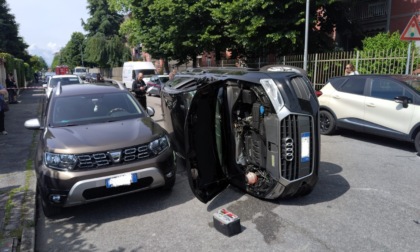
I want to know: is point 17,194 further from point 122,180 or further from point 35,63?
point 35,63

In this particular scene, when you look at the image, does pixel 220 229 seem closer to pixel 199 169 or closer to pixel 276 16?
pixel 199 169

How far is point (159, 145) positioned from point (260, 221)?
1663 millimetres

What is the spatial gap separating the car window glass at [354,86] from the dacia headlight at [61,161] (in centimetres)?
665

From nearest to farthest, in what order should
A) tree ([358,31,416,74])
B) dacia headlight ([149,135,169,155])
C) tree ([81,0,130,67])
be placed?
dacia headlight ([149,135,169,155]) < tree ([358,31,416,74]) < tree ([81,0,130,67])

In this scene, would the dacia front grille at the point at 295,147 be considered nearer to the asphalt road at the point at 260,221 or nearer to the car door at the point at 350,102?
the asphalt road at the point at 260,221

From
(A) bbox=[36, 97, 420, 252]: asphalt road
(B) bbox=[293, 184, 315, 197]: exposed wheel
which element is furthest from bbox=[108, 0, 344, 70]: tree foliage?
(B) bbox=[293, 184, 315, 197]: exposed wheel

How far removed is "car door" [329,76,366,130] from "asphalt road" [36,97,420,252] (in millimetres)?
2555

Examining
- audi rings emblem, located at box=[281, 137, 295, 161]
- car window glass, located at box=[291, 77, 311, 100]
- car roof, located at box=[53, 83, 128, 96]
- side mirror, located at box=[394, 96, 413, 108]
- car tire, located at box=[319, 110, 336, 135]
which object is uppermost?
car window glass, located at box=[291, 77, 311, 100]

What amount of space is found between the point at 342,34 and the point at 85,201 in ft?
56.3

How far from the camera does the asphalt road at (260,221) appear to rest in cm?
367

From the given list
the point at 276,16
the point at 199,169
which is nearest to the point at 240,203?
the point at 199,169

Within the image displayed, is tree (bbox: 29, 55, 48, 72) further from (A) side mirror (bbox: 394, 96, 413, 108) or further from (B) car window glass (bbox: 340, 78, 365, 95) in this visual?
(A) side mirror (bbox: 394, 96, 413, 108)

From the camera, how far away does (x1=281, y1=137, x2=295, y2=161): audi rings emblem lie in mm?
4074

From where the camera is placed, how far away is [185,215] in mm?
4422
